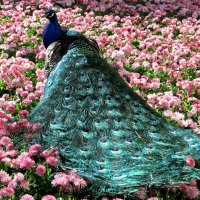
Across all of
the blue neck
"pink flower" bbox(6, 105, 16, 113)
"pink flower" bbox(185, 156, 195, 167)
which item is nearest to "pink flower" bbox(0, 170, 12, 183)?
"pink flower" bbox(185, 156, 195, 167)

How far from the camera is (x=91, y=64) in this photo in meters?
4.76

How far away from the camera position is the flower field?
3.71m

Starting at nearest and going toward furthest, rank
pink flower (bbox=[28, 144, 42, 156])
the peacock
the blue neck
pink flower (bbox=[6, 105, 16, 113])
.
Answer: the peacock, pink flower (bbox=[28, 144, 42, 156]), pink flower (bbox=[6, 105, 16, 113]), the blue neck

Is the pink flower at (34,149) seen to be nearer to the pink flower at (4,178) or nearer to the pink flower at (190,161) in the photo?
the pink flower at (4,178)

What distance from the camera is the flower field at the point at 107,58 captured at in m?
3.71

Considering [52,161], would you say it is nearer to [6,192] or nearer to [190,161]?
[6,192]

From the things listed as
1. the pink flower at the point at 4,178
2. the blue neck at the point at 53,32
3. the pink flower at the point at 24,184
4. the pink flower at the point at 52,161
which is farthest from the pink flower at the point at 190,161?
the blue neck at the point at 53,32

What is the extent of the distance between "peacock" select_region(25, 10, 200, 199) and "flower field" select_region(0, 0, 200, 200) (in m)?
0.14

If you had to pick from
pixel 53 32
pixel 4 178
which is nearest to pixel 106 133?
pixel 4 178

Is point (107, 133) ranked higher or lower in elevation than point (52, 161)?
higher

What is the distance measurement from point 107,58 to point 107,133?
3.61 meters

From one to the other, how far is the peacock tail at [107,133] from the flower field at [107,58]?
149mm

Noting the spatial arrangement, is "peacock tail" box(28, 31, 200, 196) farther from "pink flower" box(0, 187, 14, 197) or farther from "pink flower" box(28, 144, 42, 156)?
"pink flower" box(0, 187, 14, 197)

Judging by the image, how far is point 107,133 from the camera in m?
3.82
